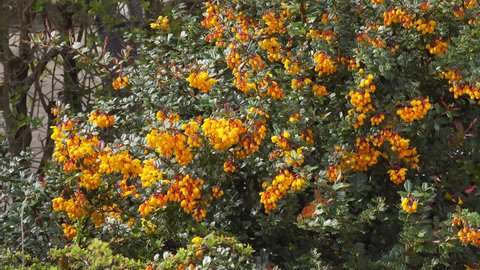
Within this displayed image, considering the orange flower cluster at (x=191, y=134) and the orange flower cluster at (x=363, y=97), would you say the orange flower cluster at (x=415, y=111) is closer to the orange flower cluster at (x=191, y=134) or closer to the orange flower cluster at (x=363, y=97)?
the orange flower cluster at (x=363, y=97)

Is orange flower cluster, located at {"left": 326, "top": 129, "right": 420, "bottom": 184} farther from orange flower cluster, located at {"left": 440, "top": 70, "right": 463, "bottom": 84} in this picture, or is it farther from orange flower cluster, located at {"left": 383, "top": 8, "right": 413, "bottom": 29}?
orange flower cluster, located at {"left": 383, "top": 8, "right": 413, "bottom": 29}

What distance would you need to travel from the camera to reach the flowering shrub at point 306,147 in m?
3.66

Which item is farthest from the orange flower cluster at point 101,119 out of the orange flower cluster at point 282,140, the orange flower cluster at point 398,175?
the orange flower cluster at point 398,175

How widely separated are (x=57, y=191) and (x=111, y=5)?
102 inches

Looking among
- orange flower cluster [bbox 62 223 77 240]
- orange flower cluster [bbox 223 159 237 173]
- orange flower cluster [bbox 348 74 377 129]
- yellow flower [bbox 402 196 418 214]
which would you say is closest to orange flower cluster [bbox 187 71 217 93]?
orange flower cluster [bbox 223 159 237 173]

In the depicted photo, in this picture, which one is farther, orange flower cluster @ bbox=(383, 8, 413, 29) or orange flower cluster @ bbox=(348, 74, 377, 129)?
orange flower cluster @ bbox=(383, 8, 413, 29)

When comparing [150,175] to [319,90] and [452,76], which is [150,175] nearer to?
[319,90]

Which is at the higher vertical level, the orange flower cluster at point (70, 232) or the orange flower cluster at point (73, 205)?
the orange flower cluster at point (73, 205)

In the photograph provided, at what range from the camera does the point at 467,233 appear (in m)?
3.40

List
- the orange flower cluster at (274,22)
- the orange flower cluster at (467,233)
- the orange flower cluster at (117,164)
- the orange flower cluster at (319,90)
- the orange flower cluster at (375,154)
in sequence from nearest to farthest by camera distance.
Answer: the orange flower cluster at (467,233) → the orange flower cluster at (117,164) → the orange flower cluster at (375,154) → the orange flower cluster at (319,90) → the orange flower cluster at (274,22)

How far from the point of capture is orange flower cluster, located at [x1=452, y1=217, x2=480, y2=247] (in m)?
3.38

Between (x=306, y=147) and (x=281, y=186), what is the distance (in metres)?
0.28

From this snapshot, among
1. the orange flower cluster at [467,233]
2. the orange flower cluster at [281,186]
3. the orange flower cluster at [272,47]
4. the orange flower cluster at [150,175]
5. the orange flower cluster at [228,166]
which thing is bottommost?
the orange flower cluster at [467,233]

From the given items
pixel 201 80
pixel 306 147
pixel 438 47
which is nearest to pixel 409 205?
pixel 306 147
